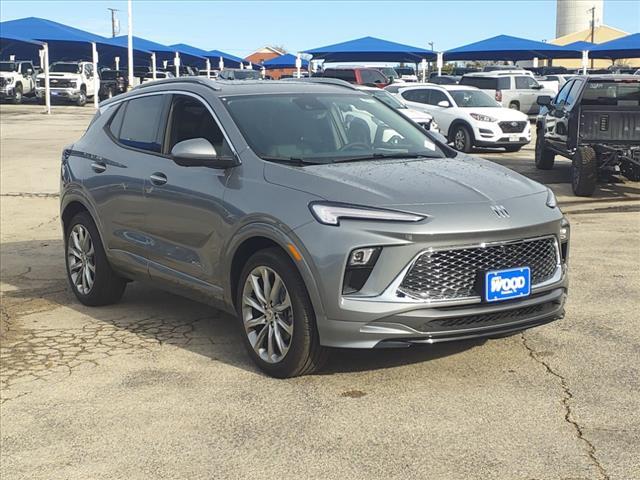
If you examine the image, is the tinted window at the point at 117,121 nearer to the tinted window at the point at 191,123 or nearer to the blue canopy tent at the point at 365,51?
the tinted window at the point at 191,123

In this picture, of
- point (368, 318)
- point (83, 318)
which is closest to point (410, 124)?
point (368, 318)

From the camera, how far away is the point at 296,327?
475 cm

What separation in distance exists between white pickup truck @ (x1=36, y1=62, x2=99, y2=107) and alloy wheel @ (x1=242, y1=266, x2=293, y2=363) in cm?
3715

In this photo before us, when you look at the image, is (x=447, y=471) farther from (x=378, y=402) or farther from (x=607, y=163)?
(x=607, y=163)

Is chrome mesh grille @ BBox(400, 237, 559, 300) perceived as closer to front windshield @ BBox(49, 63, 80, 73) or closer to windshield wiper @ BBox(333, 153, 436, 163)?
windshield wiper @ BBox(333, 153, 436, 163)

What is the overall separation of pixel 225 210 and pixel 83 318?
1980 mm

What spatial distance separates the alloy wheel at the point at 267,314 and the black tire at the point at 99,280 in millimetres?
1925

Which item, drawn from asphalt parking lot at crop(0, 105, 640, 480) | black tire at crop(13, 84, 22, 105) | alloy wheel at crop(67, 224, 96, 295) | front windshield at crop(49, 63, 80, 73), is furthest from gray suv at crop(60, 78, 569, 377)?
front windshield at crop(49, 63, 80, 73)

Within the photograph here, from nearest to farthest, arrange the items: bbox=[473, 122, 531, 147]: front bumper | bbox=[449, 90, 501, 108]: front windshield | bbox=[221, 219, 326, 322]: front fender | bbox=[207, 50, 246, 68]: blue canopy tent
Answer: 1. bbox=[221, 219, 326, 322]: front fender
2. bbox=[473, 122, 531, 147]: front bumper
3. bbox=[449, 90, 501, 108]: front windshield
4. bbox=[207, 50, 246, 68]: blue canopy tent

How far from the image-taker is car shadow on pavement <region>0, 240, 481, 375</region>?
5.39 m

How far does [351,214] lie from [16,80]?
40.2m

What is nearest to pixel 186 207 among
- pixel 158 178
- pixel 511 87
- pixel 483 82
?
pixel 158 178

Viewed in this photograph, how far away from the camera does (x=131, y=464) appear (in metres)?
3.97

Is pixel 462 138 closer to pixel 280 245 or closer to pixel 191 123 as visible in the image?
pixel 191 123
